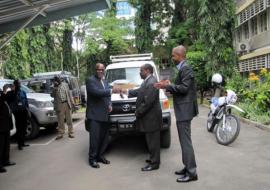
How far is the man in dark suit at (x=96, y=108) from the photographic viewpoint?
289 inches

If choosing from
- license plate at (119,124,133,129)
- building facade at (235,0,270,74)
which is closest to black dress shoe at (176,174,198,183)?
license plate at (119,124,133,129)

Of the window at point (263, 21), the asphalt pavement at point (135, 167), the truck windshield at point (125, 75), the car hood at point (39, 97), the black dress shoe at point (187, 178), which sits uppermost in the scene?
the window at point (263, 21)

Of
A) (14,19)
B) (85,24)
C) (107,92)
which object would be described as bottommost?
(107,92)

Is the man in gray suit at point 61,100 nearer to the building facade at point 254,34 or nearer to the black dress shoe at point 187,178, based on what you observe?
the black dress shoe at point 187,178

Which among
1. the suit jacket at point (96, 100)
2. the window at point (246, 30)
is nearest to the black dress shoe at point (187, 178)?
the suit jacket at point (96, 100)

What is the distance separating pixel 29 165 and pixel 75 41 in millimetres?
32986

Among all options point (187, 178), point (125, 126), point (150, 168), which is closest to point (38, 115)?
point (125, 126)

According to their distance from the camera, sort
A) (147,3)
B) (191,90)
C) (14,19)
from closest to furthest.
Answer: (191,90) → (14,19) → (147,3)

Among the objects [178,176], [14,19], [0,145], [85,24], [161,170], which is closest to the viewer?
[178,176]

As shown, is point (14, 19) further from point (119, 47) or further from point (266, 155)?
point (119, 47)

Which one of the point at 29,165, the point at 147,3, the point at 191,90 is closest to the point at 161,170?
the point at 191,90

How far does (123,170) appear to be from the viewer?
7145mm

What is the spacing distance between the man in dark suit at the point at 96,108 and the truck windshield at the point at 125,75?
90.3 inches

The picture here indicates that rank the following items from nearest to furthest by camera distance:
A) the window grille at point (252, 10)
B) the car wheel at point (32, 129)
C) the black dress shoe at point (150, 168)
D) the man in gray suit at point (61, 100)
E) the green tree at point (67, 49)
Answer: the black dress shoe at point (150, 168)
the man in gray suit at point (61, 100)
the car wheel at point (32, 129)
the window grille at point (252, 10)
the green tree at point (67, 49)
